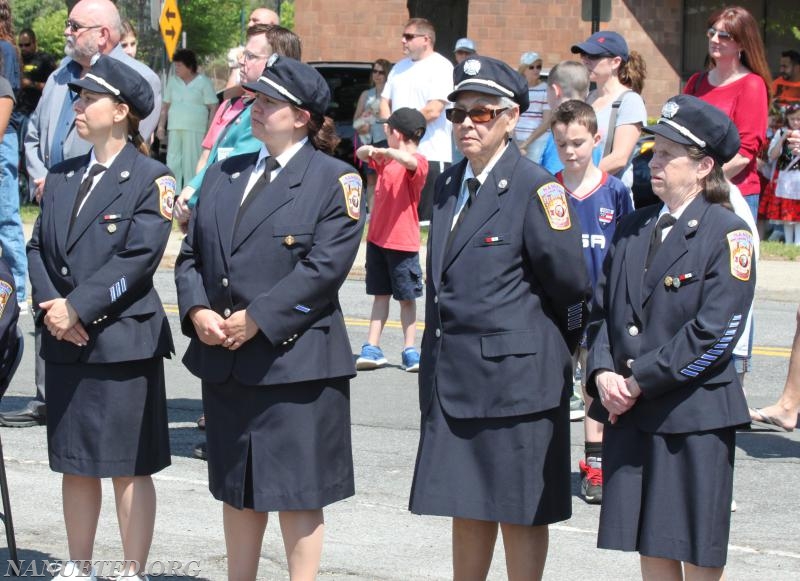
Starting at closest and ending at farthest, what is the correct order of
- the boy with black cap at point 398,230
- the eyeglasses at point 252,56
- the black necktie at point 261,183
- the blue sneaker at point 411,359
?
the black necktie at point 261,183, the eyeglasses at point 252,56, the boy with black cap at point 398,230, the blue sneaker at point 411,359

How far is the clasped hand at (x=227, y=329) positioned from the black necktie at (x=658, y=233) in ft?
4.41

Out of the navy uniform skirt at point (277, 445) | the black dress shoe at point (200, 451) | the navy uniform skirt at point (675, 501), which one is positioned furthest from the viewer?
the black dress shoe at point (200, 451)

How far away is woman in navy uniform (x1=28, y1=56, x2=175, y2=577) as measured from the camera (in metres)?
5.13

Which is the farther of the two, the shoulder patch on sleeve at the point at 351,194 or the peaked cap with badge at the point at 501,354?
the shoulder patch on sleeve at the point at 351,194

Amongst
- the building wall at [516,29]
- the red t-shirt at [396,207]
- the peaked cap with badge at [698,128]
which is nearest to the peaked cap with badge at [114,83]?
the peaked cap with badge at [698,128]

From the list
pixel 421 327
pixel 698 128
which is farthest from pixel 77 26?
pixel 421 327

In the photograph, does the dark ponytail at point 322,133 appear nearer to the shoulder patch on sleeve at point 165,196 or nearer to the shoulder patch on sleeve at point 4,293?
the shoulder patch on sleeve at point 165,196

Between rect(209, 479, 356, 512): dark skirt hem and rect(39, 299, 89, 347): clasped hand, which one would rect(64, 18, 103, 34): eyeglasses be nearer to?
rect(39, 299, 89, 347): clasped hand

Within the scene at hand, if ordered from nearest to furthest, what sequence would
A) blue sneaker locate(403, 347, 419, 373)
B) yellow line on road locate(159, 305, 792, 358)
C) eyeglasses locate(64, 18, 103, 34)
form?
eyeglasses locate(64, 18, 103, 34)
blue sneaker locate(403, 347, 419, 373)
yellow line on road locate(159, 305, 792, 358)

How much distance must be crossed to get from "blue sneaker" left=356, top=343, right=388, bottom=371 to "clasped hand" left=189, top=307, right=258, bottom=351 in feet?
15.5

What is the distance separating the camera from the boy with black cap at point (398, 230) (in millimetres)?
9156

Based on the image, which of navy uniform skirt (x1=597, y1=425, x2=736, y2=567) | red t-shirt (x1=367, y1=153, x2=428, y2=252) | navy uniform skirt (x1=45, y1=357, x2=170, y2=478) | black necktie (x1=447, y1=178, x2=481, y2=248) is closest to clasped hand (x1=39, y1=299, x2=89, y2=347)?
navy uniform skirt (x1=45, y1=357, x2=170, y2=478)

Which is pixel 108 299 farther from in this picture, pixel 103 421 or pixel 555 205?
pixel 555 205

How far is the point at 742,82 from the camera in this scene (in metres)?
7.09
